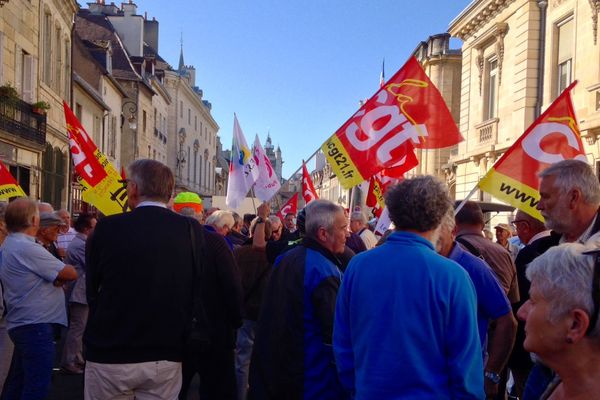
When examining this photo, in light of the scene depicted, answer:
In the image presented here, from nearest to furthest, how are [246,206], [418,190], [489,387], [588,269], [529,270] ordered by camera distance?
[588,269] < [529,270] < [418,190] < [489,387] < [246,206]

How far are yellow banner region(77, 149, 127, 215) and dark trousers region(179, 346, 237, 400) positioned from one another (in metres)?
3.15

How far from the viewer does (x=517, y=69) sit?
1919 cm

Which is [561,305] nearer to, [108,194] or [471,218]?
[471,218]

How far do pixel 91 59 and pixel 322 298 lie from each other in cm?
2818

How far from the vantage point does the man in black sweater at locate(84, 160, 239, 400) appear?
352 cm

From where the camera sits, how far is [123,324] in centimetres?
351

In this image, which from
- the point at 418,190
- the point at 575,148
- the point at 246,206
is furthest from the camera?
the point at 246,206

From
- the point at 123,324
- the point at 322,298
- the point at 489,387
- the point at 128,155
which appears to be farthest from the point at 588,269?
the point at 128,155

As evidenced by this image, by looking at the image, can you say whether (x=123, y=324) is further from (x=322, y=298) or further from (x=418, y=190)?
(x=418, y=190)

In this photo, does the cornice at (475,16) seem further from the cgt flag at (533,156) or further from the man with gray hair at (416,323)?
the man with gray hair at (416,323)

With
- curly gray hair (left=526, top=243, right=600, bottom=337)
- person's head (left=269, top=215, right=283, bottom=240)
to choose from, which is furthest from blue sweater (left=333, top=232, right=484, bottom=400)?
person's head (left=269, top=215, right=283, bottom=240)

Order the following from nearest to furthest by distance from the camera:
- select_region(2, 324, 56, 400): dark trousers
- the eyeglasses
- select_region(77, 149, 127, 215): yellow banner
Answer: the eyeglasses < select_region(2, 324, 56, 400): dark trousers < select_region(77, 149, 127, 215): yellow banner

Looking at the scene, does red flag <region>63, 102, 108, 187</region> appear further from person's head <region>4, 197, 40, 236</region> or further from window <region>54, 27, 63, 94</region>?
window <region>54, 27, 63, 94</region>

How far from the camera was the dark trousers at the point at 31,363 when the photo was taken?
16.5 feet
